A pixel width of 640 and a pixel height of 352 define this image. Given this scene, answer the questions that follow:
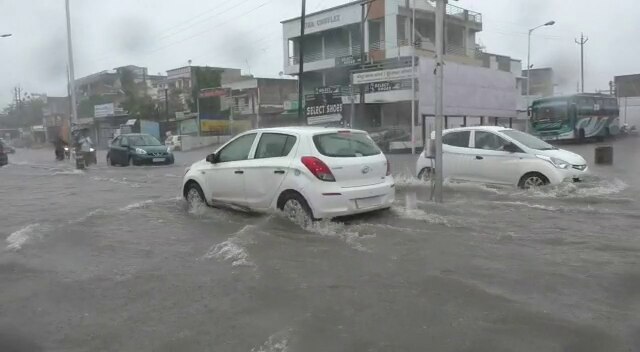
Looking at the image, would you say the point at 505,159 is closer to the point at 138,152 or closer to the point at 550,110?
the point at 138,152

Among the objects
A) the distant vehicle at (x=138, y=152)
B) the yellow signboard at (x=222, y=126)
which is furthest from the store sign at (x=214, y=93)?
the distant vehicle at (x=138, y=152)

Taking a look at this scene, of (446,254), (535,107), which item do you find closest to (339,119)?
(535,107)

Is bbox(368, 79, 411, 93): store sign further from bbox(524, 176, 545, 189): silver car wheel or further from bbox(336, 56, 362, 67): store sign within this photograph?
bbox(524, 176, 545, 189): silver car wheel

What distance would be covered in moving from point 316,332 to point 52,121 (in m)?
79.7

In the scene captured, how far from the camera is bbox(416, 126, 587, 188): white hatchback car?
10164 mm

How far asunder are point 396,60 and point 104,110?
40053mm

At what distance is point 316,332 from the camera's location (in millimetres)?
3959

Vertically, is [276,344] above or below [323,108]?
below

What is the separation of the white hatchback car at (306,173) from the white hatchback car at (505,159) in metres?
3.16

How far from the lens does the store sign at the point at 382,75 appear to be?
27.9 metres

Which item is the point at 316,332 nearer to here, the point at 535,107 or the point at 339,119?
the point at 339,119

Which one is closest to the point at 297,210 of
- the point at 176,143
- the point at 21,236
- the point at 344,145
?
the point at 344,145

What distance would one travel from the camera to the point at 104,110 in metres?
62.3

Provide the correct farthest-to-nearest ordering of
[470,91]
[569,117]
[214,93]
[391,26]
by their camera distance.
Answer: [214,93]
[391,26]
[569,117]
[470,91]
